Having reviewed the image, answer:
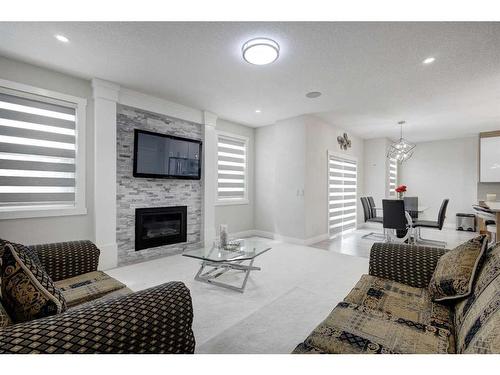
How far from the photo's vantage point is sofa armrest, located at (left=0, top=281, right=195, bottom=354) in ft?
2.39

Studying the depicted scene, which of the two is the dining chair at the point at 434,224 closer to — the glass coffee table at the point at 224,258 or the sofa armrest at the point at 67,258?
the glass coffee table at the point at 224,258

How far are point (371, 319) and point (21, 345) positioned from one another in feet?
4.73

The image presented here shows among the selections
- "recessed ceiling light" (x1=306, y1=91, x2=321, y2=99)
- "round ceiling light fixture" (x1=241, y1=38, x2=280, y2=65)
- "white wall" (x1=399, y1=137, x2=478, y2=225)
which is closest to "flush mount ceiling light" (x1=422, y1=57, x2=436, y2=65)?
"recessed ceiling light" (x1=306, y1=91, x2=321, y2=99)

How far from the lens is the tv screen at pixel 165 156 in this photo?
3.76 m

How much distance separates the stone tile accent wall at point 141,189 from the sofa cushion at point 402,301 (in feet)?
10.6

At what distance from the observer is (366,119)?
5.18m

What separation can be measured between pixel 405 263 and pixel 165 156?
3.55 metres

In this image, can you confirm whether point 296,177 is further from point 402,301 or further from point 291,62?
point 402,301

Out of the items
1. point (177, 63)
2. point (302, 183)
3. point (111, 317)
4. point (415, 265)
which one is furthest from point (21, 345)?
point (302, 183)

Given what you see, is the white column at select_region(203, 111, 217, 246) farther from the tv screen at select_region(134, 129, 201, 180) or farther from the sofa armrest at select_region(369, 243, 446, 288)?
the sofa armrest at select_region(369, 243, 446, 288)

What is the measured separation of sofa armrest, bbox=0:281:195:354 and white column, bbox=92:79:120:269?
2.78m

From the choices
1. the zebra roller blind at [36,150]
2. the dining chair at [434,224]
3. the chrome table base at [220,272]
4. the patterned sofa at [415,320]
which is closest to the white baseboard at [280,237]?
the dining chair at [434,224]
